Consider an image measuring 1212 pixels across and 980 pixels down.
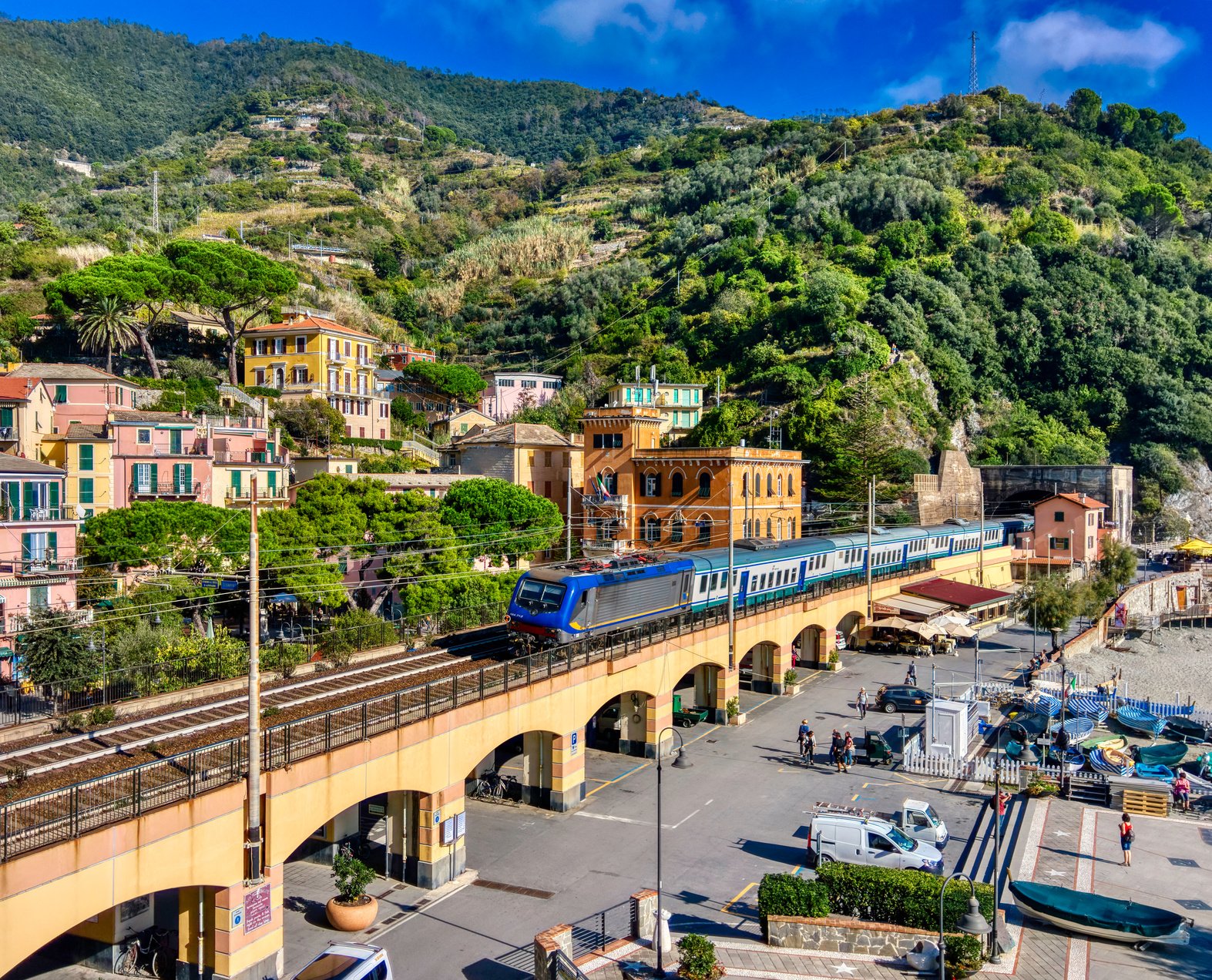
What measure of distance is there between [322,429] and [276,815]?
5280 centimetres

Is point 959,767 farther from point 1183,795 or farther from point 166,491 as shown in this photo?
point 166,491

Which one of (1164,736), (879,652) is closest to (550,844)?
(1164,736)

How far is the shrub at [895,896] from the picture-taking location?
18.7m

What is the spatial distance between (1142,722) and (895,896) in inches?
944

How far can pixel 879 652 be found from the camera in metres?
51.6

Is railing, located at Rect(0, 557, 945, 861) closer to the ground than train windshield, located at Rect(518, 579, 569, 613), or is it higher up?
closer to the ground

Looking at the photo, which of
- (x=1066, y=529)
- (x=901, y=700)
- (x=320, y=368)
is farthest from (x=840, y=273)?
(x=901, y=700)

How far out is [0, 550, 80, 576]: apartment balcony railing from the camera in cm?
3444

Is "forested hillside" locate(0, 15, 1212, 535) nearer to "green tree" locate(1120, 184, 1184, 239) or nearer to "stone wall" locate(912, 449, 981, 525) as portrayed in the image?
"green tree" locate(1120, 184, 1184, 239)

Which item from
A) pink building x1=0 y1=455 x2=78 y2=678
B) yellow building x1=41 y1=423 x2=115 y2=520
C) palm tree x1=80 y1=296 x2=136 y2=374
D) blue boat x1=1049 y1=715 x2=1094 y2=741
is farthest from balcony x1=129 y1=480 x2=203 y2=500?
blue boat x1=1049 y1=715 x2=1094 y2=741

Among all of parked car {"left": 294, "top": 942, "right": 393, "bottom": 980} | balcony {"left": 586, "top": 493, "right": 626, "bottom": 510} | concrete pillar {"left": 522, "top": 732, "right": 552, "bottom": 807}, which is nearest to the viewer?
parked car {"left": 294, "top": 942, "right": 393, "bottom": 980}

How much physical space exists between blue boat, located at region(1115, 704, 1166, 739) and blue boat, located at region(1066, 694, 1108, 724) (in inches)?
21.6

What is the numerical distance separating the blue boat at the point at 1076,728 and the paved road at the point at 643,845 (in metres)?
6.28

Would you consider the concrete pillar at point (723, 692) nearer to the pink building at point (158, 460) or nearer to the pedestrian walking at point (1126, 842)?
the pedestrian walking at point (1126, 842)
